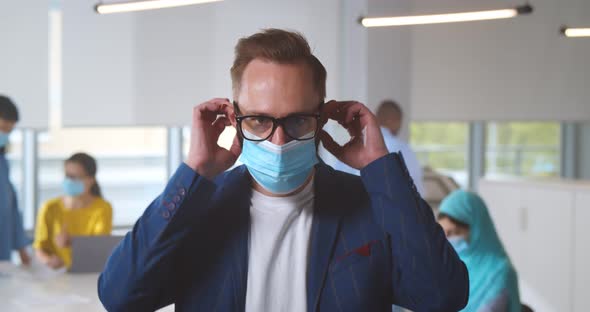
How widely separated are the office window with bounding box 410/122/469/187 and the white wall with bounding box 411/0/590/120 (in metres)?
0.71

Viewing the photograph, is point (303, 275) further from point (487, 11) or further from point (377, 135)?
point (487, 11)

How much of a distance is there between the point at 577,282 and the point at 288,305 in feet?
A: 12.3

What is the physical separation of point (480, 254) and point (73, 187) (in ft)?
7.97

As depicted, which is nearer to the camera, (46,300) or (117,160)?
(46,300)

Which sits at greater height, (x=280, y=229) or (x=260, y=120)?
(x=260, y=120)

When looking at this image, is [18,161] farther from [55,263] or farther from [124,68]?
[55,263]

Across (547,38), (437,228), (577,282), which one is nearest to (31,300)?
(437,228)

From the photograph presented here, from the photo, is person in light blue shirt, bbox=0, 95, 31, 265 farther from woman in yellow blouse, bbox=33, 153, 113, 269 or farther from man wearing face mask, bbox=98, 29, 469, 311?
man wearing face mask, bbox=98, 29, 469, 311

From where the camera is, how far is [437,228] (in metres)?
1.18

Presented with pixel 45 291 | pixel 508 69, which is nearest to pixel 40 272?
pixel 45 291

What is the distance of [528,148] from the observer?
8234mm

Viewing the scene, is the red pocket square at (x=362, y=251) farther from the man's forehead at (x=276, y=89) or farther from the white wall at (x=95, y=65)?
the white wall at (x=95, y=65)

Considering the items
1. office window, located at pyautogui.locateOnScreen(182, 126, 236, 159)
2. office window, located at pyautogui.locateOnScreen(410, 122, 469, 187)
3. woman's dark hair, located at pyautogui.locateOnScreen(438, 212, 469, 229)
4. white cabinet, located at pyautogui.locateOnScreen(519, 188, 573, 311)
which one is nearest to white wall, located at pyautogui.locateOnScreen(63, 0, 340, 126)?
white cabinet, located at pyautogui.locateOnScreen(519, 188, 573, 311)

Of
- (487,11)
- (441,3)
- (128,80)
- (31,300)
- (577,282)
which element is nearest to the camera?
(31,300)
